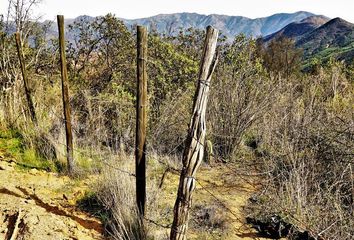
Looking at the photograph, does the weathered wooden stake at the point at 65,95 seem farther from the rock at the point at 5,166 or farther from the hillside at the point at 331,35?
the hillside at the point at 331,35

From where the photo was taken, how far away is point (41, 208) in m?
4.56

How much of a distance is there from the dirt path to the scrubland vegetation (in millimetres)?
287

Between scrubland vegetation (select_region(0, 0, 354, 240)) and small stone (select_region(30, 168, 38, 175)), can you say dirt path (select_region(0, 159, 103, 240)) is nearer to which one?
small stone (select_region(30, 168, 38, 175))

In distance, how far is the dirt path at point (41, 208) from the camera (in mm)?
4047

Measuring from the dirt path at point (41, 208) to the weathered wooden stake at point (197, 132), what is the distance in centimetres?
145

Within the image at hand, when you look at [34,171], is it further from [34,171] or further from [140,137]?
[140,137]

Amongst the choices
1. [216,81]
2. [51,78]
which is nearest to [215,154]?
[216,81]

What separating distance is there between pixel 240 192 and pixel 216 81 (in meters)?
3.07

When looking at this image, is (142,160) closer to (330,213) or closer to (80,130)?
(330,213)

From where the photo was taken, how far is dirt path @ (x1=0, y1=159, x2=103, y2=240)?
4047 mm

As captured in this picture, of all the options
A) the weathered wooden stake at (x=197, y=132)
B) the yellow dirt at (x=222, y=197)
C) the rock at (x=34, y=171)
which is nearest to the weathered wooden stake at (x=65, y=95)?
the rock at (x=34, y=171)

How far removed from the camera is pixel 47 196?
511 cm

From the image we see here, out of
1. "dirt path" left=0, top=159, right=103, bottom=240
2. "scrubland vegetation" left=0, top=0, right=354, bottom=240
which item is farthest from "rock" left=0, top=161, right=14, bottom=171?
"scrubland vegetation" left=0, top=0, right=354, bottom=240

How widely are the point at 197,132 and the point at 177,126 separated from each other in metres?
4.50
